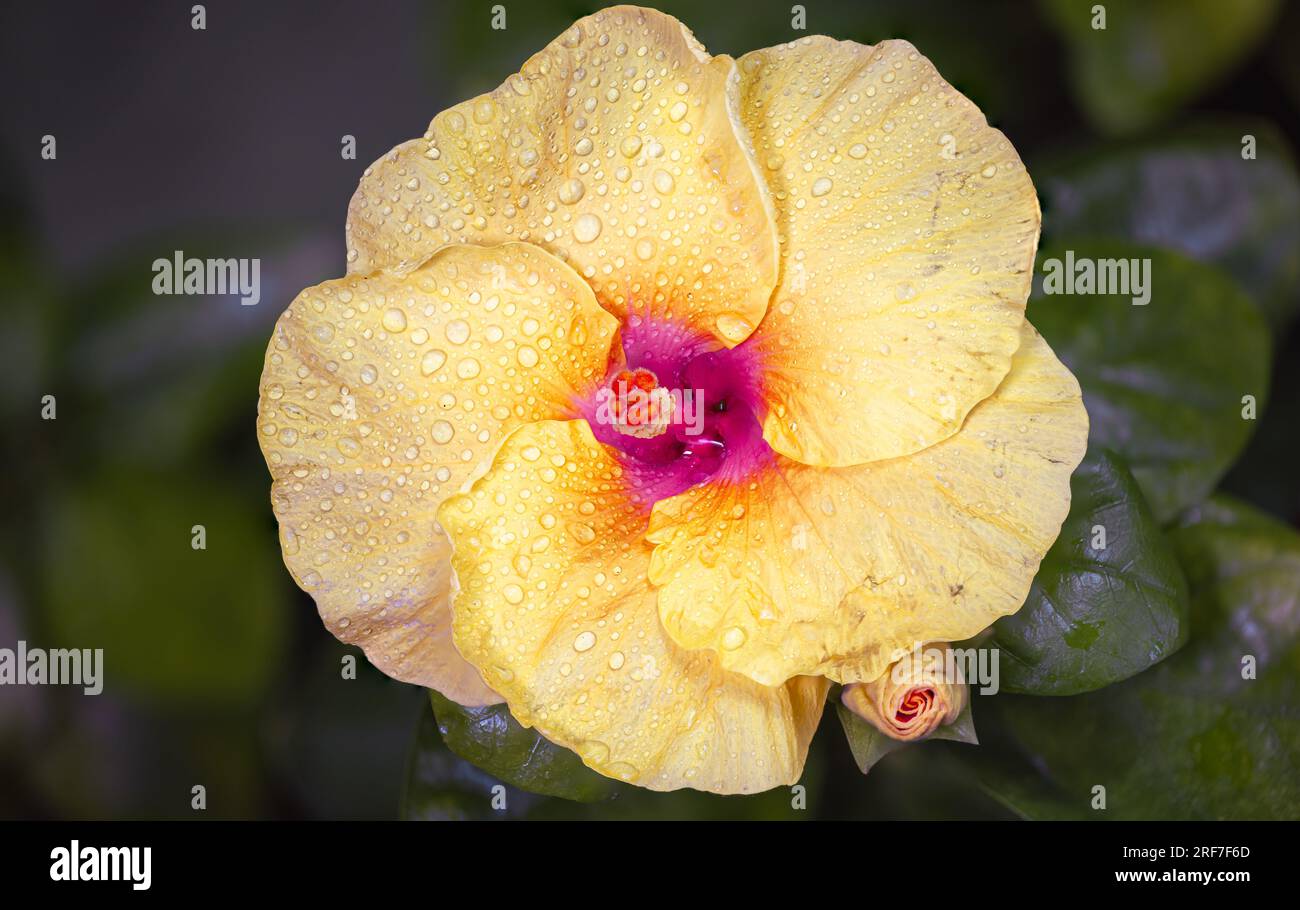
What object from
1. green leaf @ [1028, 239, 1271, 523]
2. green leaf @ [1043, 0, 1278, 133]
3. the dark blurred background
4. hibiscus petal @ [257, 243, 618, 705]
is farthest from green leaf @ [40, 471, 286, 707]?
green leaf @ [1043, 0, 1278, 133]

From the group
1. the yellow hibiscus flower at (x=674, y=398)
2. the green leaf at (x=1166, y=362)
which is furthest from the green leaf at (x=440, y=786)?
the green leaf at (x=1166, y=362)

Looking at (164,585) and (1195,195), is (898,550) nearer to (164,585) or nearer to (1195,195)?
(1195,195)

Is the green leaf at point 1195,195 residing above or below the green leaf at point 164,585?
above

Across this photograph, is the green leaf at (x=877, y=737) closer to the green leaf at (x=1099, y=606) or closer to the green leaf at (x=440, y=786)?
the green leaf at (x=1099, y=606)

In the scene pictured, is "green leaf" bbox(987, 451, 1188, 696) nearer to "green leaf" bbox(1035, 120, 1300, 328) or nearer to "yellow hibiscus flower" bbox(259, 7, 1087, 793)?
"yellow hibiscus flower" bbox(259, 7, 1087, 793)

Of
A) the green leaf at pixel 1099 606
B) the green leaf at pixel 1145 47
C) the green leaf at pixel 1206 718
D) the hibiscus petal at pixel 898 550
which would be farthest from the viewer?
the green leaf at pixel 1145 47

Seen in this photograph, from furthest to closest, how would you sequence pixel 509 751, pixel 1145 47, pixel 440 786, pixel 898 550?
pixel 1145 47
pixel 440 786
pixel 509 751
pixel 898 550

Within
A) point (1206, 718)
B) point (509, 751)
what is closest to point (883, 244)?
point (509, 751)
